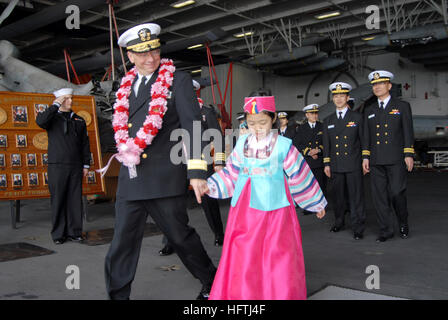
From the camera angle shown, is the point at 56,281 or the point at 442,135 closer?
the point at 56,281

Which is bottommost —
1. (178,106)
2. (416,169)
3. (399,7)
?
(416,169)

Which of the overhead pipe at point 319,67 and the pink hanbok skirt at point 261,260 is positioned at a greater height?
the overhead pipe at point 319,67

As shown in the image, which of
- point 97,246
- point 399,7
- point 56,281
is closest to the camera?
point 56,281

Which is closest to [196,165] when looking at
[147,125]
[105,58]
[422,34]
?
[147,125]

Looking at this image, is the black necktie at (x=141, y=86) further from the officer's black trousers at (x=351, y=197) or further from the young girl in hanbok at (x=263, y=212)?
the officer's black trousers at (x=351, y=197)

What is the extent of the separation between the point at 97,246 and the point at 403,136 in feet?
12.1

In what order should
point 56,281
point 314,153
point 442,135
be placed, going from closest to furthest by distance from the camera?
point 56,281
point 314,153
point 442,135

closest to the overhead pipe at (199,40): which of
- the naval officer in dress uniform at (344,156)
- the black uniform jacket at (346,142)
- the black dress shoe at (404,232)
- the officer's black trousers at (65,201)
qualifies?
the naval officer in dress uniform at (344,156)

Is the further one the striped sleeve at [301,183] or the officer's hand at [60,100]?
the officer's hand at [60,100]

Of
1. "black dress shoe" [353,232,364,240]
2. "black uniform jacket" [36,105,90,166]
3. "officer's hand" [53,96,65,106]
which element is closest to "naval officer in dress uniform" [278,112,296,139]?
"black dress shoe" [353,232,364,240]

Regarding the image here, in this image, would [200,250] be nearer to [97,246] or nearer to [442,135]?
[97,246]

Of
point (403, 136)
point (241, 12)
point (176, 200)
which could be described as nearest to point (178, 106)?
point (176, 200)

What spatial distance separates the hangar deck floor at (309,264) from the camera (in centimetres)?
317

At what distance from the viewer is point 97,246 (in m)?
4.84
